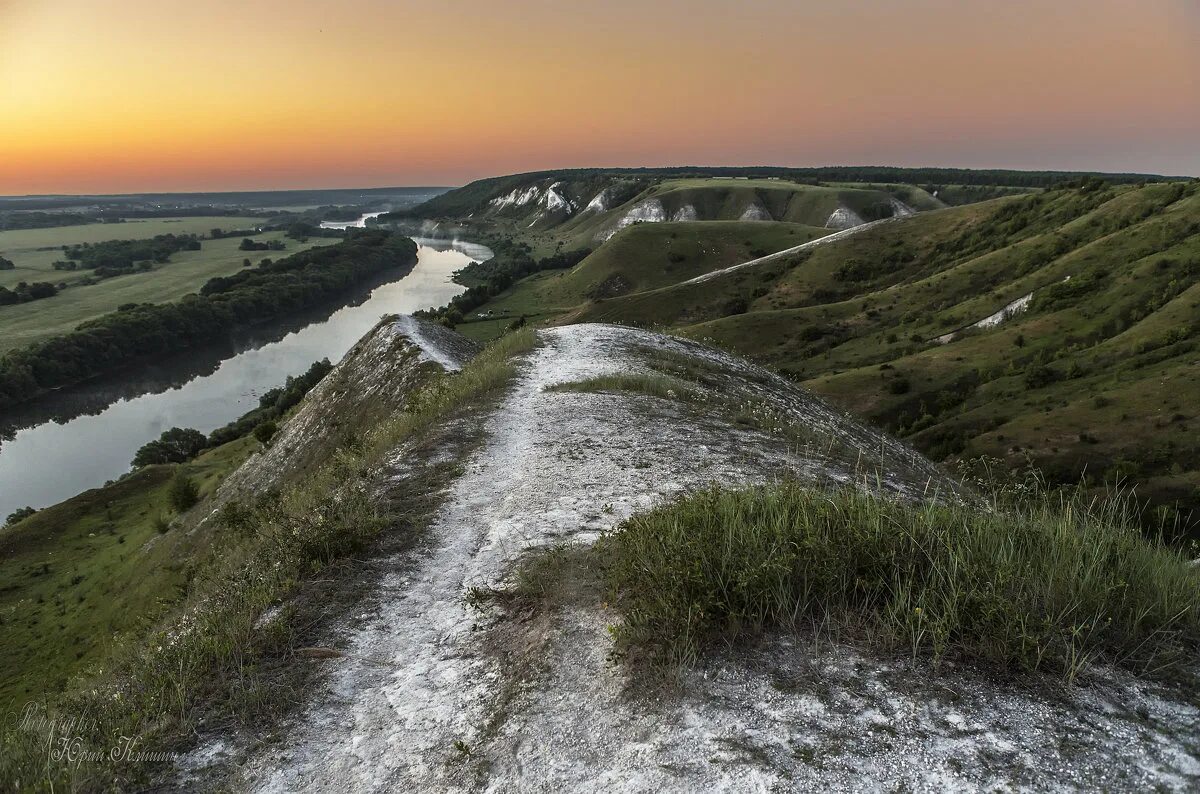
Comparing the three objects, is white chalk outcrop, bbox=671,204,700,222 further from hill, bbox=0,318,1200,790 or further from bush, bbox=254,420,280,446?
hill, bbox=0,318,1200,790

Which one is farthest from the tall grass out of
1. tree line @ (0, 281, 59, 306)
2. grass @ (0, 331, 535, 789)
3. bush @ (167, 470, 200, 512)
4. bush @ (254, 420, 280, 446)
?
tree line @ (0, 281, 59, 306)

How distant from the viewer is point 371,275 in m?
177

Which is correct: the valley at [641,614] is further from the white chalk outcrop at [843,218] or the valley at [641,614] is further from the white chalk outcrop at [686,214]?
the white chalk outcrop at [686,214]

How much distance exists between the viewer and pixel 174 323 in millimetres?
105500

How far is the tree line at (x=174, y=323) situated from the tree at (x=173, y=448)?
36.0m

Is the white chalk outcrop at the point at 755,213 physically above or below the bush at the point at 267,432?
above

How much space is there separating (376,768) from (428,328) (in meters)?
32.5

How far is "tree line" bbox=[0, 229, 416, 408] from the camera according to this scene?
84250 mm

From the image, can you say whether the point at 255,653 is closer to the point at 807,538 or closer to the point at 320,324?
the point at 807,538

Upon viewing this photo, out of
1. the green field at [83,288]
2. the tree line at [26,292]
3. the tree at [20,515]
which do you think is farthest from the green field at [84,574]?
the tree line at [26,292]

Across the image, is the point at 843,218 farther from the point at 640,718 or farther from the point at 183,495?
the point at 640,718

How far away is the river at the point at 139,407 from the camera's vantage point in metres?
63.8

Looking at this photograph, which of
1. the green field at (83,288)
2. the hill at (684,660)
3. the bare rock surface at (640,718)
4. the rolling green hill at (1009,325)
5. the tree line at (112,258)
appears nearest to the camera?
the bare rock surface at (640,718)

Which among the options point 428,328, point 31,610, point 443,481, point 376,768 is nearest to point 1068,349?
point 428,328
